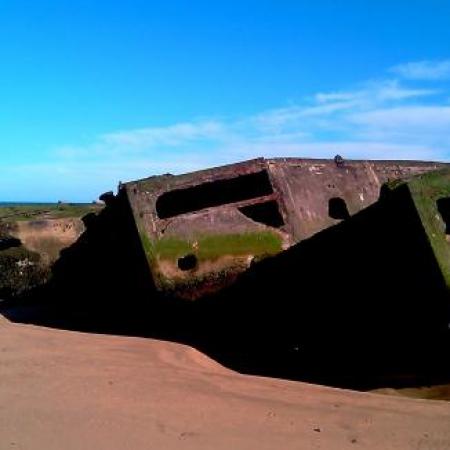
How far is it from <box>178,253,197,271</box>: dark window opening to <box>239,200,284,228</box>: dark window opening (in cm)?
59

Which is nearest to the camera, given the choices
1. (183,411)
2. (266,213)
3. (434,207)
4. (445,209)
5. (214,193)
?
(183,411)

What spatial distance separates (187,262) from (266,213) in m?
0.85

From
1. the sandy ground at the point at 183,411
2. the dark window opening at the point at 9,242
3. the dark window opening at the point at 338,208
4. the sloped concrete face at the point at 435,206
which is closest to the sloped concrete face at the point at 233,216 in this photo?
the dark window opening at the point at 338,208

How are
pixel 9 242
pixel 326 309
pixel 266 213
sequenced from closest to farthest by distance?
pixel 326 309 < pixel 266 213 < pixel 9 242

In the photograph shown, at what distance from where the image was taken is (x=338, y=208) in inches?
231

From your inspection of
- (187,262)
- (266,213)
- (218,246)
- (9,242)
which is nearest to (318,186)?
(266,213)

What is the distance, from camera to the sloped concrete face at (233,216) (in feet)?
16.0

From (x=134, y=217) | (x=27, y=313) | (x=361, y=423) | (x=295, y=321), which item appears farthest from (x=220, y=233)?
(x=27, y=313)

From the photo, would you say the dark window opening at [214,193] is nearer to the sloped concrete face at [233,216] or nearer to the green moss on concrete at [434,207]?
the sloped concrete face at [233,216]

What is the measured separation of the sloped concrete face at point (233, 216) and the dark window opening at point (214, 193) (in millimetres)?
11

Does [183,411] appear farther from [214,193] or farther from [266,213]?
[214,193]

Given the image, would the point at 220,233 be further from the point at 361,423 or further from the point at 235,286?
the point at 361,423

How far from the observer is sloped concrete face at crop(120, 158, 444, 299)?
487 centimetres

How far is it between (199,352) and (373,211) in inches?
70.1
